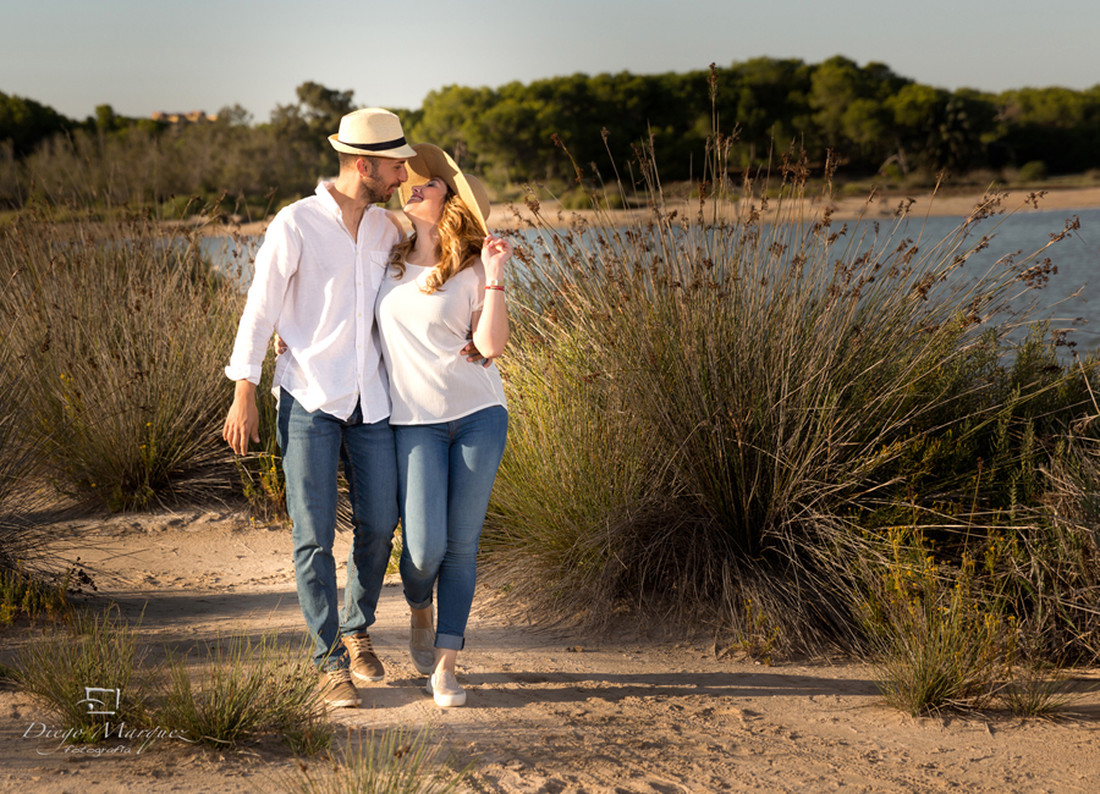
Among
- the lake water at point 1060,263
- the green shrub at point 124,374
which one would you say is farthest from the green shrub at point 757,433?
the green shrub at point 124,374

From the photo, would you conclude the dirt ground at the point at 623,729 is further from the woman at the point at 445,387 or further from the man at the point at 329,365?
the man at the point at 329,365

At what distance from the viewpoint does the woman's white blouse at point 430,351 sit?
319 centimetres

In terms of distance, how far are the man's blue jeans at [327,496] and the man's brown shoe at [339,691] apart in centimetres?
3

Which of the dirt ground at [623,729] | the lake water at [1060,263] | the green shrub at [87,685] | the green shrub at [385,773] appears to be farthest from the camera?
the lake water at [1060,263]

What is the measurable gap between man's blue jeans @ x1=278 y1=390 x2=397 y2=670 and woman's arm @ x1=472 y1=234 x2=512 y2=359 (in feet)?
1.39

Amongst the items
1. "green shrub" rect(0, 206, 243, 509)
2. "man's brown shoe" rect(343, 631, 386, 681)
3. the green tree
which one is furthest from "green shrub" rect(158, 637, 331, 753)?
the green tree

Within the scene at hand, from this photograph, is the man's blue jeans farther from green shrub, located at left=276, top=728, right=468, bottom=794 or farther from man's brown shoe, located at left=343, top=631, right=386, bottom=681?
green shrub, located at left=276, top=728, right=468, bottom=794

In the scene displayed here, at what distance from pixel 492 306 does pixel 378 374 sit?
1.43 ft

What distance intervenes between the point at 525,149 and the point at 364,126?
52.9 metres

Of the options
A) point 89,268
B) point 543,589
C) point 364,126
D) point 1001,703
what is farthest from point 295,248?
point 89,268

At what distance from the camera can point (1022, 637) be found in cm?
386

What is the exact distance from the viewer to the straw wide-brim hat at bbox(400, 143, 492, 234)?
329 cm

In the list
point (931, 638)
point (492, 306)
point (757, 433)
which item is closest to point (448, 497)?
point (492, 306)

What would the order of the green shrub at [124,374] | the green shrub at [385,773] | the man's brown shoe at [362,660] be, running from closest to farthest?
the green shrub at [385,773]
the man's brown shoe at [362,660]
the green shrub at [124,374]
